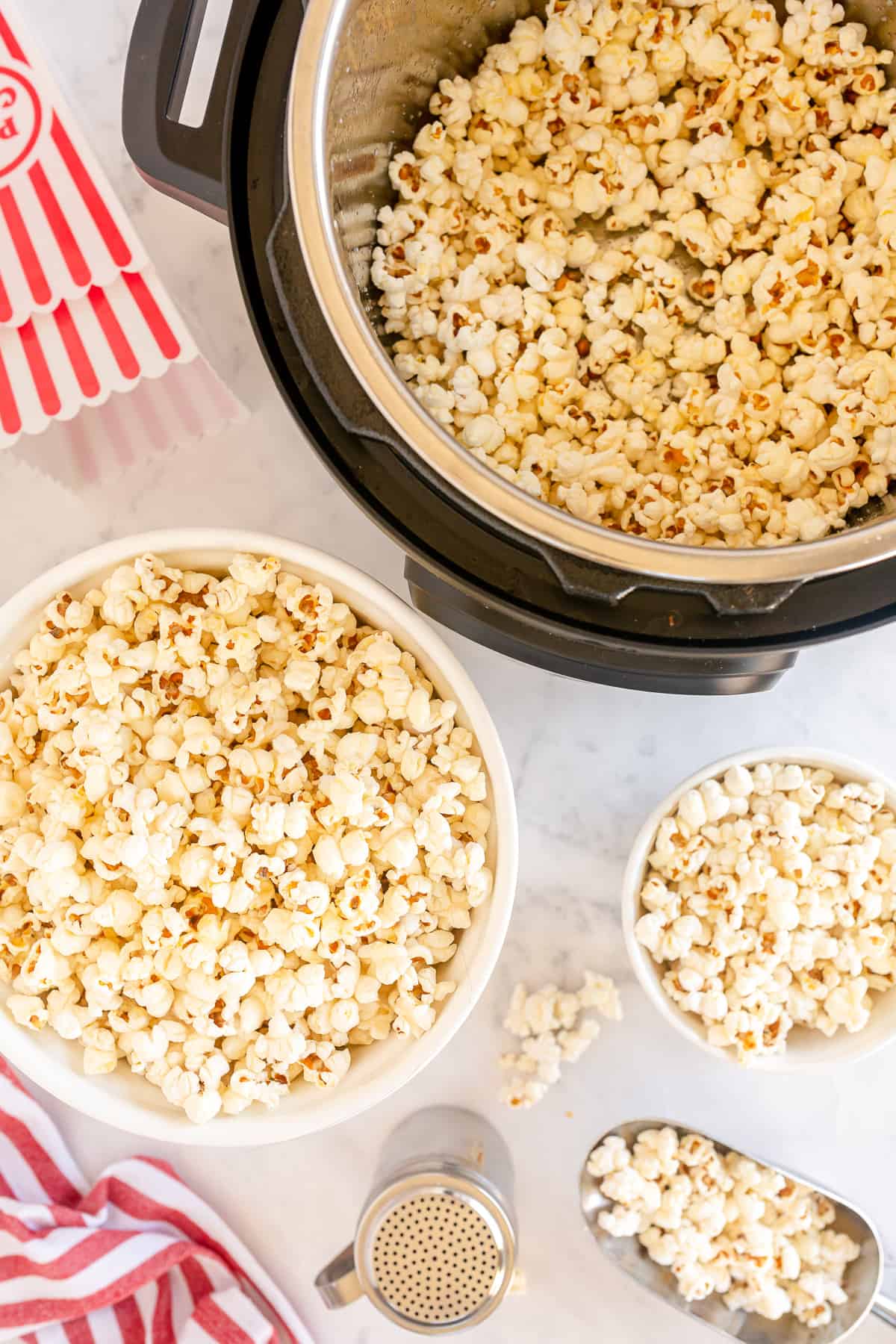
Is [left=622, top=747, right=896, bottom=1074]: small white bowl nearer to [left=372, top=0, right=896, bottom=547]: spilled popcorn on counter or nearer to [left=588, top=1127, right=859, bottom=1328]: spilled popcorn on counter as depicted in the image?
[left=588, top=1127, right=859, bottom=1328]: spilled popcorn on counter

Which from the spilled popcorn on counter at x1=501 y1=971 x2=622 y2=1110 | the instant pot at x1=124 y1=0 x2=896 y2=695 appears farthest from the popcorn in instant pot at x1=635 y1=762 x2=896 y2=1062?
the instant pot at x1=124 y1=0 x2=896 y2=695

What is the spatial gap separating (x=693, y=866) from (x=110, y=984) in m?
0.56

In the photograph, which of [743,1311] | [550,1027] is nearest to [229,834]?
[550,1027]

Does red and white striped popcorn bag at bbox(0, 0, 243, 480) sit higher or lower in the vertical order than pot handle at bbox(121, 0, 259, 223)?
lower

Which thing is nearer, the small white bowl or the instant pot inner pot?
the instant pot inner pot

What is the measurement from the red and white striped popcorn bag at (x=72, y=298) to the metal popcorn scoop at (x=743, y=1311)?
2.93 feet

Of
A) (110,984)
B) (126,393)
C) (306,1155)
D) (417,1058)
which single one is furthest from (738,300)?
(306,1155)

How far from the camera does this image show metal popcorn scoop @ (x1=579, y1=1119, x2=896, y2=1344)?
3.73 ft

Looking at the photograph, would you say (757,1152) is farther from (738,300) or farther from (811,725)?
(738,300)

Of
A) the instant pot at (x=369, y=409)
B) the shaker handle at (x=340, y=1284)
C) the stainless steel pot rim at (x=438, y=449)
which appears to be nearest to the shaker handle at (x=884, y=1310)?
the shaker handle at (x=340, y=1284)

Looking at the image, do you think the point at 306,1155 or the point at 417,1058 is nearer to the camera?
the point at 417,1058

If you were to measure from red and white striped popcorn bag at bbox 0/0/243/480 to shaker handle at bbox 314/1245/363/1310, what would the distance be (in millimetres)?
873

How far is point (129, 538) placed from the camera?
3.39 ft

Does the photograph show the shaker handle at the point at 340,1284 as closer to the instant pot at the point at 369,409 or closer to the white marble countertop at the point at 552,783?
the white marble countertop at the point at 552,783
